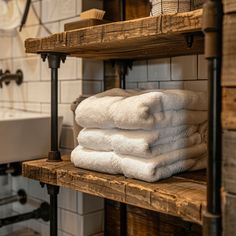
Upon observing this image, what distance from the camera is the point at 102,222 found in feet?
4.77

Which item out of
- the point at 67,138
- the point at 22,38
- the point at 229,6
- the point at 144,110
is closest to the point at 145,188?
the point at 144,110

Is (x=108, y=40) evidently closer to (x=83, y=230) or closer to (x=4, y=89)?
(x=83, y=230)

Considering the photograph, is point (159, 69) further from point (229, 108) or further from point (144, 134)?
point (229, 108)

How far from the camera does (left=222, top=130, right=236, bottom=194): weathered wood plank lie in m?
0.65

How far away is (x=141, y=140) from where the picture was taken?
89 centimetres

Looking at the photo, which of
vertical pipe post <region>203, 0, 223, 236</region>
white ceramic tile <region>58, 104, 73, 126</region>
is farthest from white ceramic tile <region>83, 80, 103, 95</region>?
vertical pipe post <region>203, 0, 223, 236</region>

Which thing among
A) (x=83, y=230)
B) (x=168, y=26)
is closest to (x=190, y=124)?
(x=168, y=26)

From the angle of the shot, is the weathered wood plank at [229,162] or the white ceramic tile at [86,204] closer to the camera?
the weathered wood plank at [229,162]

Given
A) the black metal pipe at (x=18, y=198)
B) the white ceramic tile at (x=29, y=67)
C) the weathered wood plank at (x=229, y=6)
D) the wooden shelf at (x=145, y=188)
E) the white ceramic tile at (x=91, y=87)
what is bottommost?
the black metal pipe at (x=18, y=198)

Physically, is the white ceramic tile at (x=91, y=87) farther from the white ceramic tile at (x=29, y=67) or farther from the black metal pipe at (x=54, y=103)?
the white ceramic tile at (x=29, y=67)

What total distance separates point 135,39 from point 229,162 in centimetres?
39

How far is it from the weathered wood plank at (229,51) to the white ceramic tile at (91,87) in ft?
2.62

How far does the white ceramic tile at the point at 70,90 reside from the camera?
4.60 feet

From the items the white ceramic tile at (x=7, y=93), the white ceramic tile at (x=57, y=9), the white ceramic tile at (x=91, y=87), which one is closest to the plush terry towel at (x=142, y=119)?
the white ceramic tile at (x=91, y=87)
